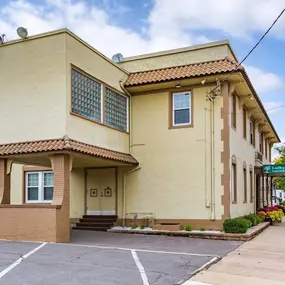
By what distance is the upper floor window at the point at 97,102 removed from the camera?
14.4m

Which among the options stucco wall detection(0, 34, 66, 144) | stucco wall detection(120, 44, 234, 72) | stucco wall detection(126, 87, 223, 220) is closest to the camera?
stucco wall detection(0, 34, 66, 144)

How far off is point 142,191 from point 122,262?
309 inches

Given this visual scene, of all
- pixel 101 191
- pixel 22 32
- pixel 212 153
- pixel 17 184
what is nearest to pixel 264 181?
pixel 212 153

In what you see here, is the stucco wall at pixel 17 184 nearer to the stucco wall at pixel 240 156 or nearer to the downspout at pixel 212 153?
the downspout at pixel 212 153

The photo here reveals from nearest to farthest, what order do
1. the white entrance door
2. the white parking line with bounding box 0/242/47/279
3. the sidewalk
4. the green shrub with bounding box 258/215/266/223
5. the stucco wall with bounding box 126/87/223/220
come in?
the sidewalk
the white parking line with bounding box 0/242/47/279
the stucco wall with bounding box 126/87/223/220
the white entrance door
the green shrub with bounding box 258/215/266/223

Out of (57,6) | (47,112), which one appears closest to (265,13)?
(57,6)

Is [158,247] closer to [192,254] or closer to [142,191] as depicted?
[192,254]

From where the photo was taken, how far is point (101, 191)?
1833 centimetres

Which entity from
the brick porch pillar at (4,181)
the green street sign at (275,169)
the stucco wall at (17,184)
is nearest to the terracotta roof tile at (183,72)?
the brick porch pillar at (4,181)

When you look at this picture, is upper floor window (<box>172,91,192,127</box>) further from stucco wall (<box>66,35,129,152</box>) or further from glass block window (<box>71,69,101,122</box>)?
glass block window (<box>71,69,101,122</box>)

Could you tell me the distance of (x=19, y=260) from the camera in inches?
385

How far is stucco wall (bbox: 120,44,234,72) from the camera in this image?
17.7 meters

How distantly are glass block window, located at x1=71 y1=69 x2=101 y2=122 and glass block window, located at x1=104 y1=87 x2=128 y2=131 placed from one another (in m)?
0.62

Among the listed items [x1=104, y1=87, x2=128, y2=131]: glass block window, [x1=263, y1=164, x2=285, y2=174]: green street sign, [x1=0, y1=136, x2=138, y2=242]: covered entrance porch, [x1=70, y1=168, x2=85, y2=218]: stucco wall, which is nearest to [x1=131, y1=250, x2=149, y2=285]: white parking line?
[x1=0, y1=136, x2=138, y2=242]: covered entrance porch
